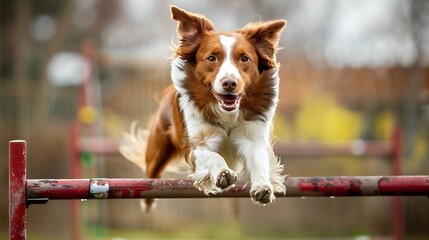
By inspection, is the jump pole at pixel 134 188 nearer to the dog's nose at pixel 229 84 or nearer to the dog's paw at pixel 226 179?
the dog's paw at pixel 226 179

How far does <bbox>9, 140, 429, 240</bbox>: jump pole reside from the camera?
331cm

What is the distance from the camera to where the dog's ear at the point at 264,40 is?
4109 millimetres

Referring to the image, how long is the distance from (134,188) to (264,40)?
1.13m

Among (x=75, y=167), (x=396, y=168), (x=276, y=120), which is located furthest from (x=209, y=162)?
(x=276, y=120)

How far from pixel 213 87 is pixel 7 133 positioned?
8.47 metres

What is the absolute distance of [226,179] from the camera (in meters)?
3.56

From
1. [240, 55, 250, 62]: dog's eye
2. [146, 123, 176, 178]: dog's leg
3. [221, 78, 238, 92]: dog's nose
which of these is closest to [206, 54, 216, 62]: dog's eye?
[240, 55, 250, 62]: dog's eye

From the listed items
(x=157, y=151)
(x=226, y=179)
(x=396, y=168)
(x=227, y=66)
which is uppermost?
(x=227, y=66)

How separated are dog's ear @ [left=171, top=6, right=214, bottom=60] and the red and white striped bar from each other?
834 mm

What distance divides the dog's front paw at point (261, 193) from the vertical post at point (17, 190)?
1013 mm

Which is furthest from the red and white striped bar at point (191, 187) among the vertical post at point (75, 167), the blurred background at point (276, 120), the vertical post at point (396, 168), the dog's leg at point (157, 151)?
the vertical post at point (396, 168)

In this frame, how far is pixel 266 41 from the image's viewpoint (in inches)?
163

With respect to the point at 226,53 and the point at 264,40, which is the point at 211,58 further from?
the point at 264,40

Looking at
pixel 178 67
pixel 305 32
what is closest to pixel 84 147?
pixel 178 67
